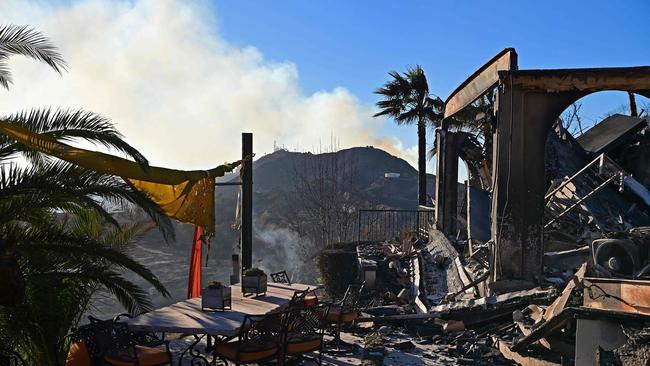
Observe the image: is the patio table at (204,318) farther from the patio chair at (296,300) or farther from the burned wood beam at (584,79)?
the burned wood beam at (584,79)

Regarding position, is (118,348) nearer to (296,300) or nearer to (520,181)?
(296,300)

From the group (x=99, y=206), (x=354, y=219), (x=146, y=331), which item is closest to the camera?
(x=146, y=331)

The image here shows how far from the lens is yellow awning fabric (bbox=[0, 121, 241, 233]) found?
20.3 feet

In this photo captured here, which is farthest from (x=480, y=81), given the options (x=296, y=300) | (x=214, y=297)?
(x=214, y=297)

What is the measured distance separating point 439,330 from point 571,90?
4.84m

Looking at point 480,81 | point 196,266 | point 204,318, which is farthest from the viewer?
point 480,81

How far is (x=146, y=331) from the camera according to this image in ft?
20.5

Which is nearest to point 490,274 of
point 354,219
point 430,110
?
point 430,110

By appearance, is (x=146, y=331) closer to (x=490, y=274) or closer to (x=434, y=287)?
(x=490, y=274)

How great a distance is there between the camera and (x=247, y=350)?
636 cm

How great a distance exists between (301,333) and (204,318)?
1.23m

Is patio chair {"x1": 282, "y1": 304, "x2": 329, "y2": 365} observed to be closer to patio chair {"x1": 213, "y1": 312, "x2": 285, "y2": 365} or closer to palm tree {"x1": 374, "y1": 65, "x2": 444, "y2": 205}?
patio chair {"x1": 213, "y1": 312, "x2": 285, "y2": 365}

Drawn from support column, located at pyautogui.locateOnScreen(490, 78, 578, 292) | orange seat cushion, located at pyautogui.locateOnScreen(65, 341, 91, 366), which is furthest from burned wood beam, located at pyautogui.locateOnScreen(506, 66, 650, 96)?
orange seat cushion, located at pyautogui.locateOnScreen(65, 341, 91, 366)

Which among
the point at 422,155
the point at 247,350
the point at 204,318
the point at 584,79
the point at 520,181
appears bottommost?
the point at 247,350
